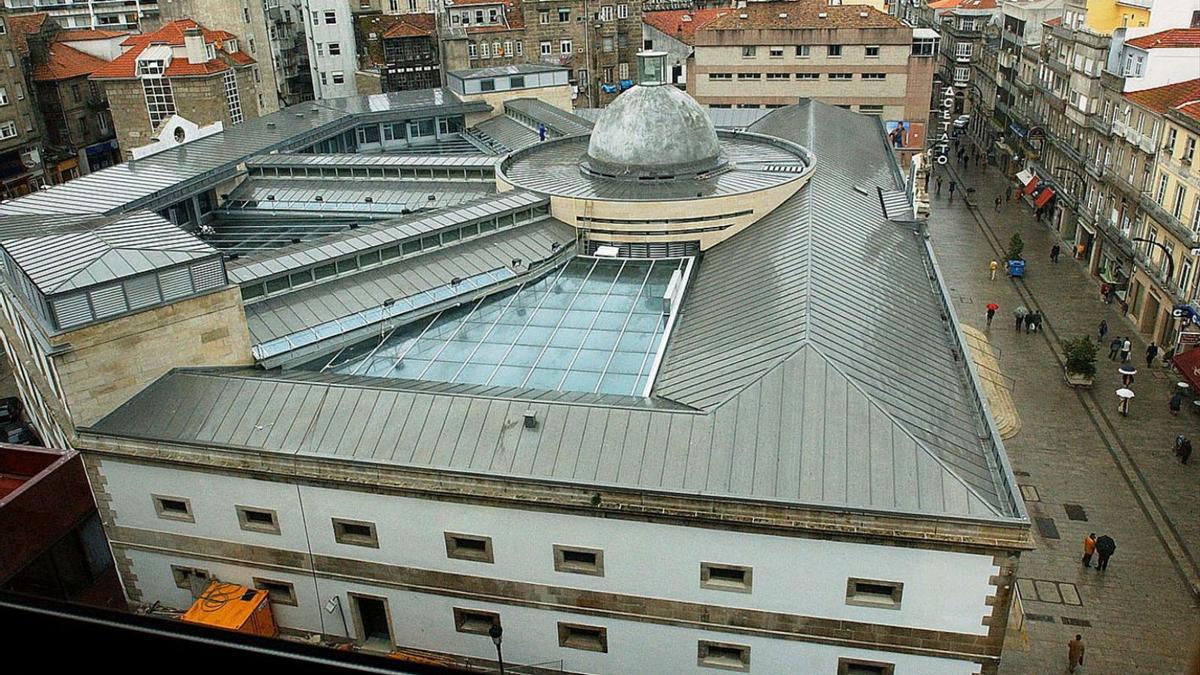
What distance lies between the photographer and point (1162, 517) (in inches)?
1603

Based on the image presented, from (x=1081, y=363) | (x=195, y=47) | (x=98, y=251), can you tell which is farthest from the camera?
(x=195, y=47)

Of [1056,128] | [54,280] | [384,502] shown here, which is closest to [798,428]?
[384,502]

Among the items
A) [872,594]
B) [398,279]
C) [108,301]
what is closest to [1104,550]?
[872,594]

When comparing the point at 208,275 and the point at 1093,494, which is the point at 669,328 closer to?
the point at 208,275

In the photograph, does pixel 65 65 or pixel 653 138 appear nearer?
pixel 653 138


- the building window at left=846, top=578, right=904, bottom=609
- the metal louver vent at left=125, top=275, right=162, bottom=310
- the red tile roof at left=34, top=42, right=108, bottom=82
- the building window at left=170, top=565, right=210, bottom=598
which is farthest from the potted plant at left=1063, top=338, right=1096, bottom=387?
the red tile roof at left=34, top=42, right=108, bottom=82

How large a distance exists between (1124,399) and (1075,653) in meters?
22.7

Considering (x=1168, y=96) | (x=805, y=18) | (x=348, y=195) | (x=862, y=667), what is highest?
(x=805, y=18)

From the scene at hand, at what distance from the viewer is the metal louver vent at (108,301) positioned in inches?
1121

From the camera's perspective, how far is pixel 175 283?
98.8 ft

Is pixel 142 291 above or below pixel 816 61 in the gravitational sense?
below

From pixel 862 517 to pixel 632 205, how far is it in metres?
21.0

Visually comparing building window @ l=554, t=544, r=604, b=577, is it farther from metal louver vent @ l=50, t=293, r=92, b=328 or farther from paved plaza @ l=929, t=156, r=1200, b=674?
metal louver vent @ l=50, t=293, r=92, b=328

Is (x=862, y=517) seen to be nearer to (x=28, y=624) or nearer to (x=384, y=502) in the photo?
(x=384, y=502)
